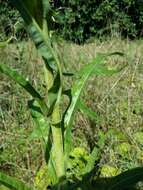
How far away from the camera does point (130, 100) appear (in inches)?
166

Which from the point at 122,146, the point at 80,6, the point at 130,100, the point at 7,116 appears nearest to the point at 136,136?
the point at 122,146

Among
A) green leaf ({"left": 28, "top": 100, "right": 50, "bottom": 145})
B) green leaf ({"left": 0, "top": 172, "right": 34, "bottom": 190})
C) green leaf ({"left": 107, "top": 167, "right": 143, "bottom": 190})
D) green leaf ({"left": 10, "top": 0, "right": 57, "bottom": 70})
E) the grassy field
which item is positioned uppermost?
green leaf ({"left": 10, "top": 0, "right": 57, "bottom": 70})

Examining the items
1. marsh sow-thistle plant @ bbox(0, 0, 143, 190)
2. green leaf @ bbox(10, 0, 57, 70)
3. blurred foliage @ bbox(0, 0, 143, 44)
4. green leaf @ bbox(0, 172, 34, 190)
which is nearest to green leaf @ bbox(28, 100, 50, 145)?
marsh sow-thistle plant @ bbox(0, 0, 143, 190)

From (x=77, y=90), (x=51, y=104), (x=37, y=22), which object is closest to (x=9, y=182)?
(x=51, y=104)

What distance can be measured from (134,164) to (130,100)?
41.2 inches

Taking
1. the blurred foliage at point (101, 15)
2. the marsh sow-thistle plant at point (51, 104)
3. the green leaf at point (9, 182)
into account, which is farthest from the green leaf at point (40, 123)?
the blurred foliage at point (101, 15)

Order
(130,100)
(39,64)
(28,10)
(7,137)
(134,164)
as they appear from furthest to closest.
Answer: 1. (39,64)
2. (130,100)
3. (7,137)
4. (134,164)
5. (28,10)

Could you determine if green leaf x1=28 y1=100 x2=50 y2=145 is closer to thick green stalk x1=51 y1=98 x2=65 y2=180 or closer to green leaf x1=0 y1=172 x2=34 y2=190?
thick green stalk x1=51 y1=98 x2=65 y2=180

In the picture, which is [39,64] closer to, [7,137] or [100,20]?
[7,137]

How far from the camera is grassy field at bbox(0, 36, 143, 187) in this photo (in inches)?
131

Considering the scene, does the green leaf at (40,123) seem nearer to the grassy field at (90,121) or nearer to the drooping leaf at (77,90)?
the drooping leaf at (77,90)

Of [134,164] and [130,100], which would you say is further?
[130,100]

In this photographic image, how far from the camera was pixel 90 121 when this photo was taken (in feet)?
12.2

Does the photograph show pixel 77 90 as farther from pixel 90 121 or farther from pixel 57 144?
pixel 90 121
